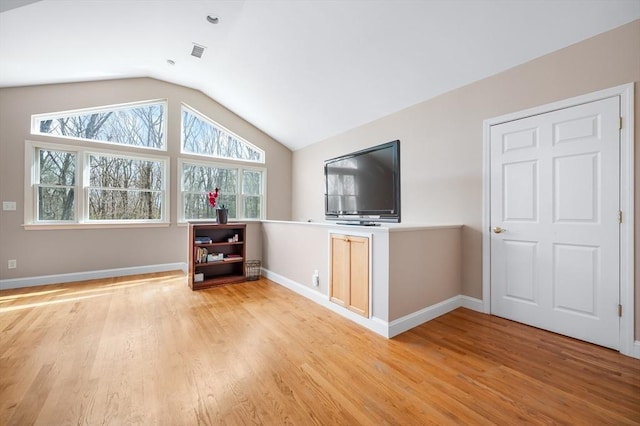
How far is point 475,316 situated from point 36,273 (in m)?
5.78

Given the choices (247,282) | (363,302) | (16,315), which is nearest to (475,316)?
(363,302)

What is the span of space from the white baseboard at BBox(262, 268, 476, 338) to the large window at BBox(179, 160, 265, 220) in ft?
7.97

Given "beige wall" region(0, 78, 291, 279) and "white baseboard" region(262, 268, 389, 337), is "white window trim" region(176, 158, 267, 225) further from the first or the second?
"white baseboard" region(262, 268, 389, 337)

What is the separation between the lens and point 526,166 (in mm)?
2461

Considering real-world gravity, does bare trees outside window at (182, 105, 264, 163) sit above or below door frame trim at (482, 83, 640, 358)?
above

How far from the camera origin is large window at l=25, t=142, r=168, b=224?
3.77m

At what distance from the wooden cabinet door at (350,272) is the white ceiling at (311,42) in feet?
6.80

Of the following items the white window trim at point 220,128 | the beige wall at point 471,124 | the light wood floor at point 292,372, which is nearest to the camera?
the light wood floor at point 292,372

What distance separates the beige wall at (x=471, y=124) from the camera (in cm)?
200

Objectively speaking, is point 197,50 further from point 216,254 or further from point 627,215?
point 627,215

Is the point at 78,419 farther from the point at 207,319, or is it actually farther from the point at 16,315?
the point at 16,315

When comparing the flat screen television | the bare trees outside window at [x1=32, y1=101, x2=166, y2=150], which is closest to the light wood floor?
the flat screen television

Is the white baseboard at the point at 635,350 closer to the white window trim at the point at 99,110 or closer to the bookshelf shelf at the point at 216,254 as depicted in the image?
the bookshelf shelf at the point at 216,254

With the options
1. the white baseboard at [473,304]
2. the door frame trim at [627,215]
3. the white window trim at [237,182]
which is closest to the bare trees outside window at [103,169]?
the white window trim at [237,182]
